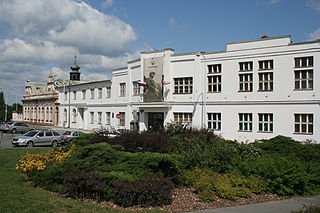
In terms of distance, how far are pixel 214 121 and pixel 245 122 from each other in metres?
3.23

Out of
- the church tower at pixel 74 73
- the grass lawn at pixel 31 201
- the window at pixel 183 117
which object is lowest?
the grass lawn at pixel 31 201

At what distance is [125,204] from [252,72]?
2213 cm

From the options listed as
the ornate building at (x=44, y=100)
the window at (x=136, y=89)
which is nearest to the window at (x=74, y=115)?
the ornate building at (x=44, y=100)

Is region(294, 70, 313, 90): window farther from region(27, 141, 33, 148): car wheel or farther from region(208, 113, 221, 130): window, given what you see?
region(27, 141, 33, 148): car wheel

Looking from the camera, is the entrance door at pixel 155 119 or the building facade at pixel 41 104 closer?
the entrance door at pixel 155 119

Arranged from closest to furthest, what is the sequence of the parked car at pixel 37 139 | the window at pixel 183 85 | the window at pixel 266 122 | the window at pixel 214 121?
1. the parked car at pixel 37 139
2. the window at pixel 266 122
3. the window at pixel 214 121
4. the window at pixel 183 85

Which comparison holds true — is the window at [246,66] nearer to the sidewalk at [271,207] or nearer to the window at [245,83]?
the window at [245,83]

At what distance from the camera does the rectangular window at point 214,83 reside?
29.4 meters

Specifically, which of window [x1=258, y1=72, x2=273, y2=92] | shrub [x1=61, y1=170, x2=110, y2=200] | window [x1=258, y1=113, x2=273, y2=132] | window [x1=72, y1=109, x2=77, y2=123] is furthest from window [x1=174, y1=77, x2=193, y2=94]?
window [x1=72, y1=109, x2=77, y2=123]

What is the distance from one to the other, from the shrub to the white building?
14530 millimetres

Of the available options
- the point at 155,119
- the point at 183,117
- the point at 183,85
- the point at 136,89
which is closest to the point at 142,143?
the point at 183,117

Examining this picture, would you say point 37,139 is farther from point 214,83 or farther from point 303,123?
point 303,123

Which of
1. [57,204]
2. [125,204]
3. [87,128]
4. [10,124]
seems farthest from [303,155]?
[10,124]

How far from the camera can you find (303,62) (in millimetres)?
24641
